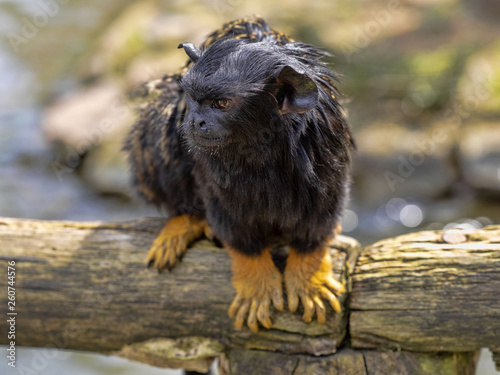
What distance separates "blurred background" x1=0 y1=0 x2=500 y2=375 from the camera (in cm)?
804

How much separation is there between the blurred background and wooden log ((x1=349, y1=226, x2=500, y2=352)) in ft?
10.8

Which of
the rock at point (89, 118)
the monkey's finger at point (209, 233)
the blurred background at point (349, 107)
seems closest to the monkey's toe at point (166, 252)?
the monkey's finger at point (209, 233)

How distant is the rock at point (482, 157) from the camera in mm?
7801

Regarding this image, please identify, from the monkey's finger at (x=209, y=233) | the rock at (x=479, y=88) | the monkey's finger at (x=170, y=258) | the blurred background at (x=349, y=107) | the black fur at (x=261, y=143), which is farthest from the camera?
the rock at (x=479, y=88)

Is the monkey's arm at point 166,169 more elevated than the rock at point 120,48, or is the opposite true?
the rock at point 120,48

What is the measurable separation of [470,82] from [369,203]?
2.35 metres

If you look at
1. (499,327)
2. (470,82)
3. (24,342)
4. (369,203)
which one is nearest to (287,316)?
(499,327)

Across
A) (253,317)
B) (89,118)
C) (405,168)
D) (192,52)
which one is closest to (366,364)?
(253,317)

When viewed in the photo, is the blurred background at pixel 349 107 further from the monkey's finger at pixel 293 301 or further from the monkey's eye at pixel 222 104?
the monkey's eye at pixel 222 104

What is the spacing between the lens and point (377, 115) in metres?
8.66

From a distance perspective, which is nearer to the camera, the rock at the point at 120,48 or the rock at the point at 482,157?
the rock at the point at 482,157

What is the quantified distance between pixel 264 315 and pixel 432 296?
36.1 inches

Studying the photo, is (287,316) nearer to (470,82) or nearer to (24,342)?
(24,342)

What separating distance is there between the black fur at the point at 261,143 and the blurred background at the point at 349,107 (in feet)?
10.3
